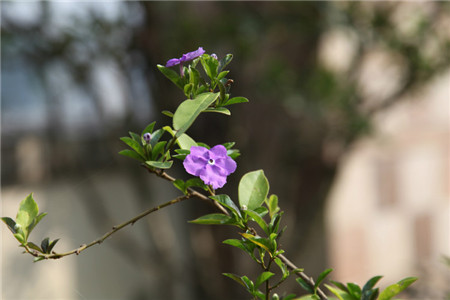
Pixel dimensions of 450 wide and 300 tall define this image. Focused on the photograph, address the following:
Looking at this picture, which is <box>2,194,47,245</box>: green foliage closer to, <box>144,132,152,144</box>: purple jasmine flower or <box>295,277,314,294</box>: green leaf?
<box>144,132,152,144</box>: purple jasmine flower

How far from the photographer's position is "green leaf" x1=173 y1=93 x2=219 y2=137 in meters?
0.38

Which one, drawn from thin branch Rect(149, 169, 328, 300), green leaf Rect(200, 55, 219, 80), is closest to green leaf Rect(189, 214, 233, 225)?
thin branch Rect(149, 169, 328, 300)

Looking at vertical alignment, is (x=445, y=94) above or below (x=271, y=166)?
above

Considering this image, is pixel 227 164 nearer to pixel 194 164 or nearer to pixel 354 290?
pixel 194 164

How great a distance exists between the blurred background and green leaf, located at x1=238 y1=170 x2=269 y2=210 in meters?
1.27

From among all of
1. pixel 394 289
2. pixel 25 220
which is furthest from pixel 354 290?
pixel 25 220

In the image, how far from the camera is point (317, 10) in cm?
180

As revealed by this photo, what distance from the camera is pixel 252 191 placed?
1.43 feet

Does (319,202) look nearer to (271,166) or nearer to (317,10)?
(271,166)

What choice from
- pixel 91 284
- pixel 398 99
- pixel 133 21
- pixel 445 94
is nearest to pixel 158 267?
pixel 91 284

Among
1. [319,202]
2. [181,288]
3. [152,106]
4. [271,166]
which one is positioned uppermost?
[152,106]

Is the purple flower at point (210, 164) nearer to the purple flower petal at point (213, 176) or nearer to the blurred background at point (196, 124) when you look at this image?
the purple flower petal at point (213, 176)

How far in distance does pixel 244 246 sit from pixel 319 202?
6.51ft

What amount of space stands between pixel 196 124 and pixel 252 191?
5.55ft
